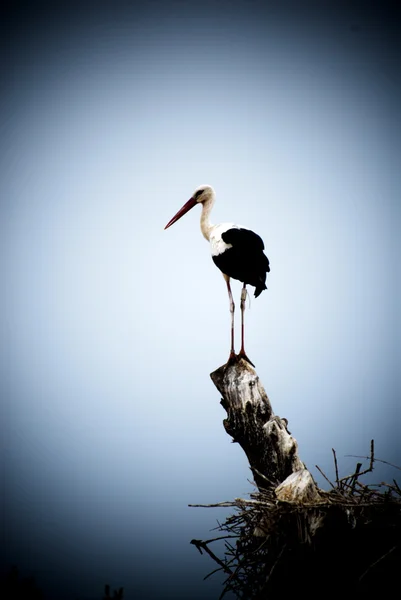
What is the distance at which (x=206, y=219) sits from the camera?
5461mm

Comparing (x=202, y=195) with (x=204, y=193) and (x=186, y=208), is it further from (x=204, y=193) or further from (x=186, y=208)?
(x=186, y=208)

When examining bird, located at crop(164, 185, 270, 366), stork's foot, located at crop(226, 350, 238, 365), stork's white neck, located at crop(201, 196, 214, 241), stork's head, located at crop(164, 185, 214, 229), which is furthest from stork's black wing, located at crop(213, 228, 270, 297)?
stork's head, located at crop(164, 185, 214, 229)

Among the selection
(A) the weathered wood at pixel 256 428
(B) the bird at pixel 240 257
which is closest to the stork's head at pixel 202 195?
(B) the bird at pixel 240 257

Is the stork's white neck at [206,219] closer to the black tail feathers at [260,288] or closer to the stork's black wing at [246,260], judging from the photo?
the stork's black wing at [246,260]

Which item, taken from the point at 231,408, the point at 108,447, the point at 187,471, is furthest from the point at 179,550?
the point at 108,447

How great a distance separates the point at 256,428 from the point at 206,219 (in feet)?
9.80

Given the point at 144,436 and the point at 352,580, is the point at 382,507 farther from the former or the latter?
the point at 144,436

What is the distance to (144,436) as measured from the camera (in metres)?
161

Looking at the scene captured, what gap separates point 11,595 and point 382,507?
3.85m

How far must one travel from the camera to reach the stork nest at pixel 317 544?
253cm

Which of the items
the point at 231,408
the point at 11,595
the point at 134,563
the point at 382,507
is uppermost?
the point at 231,408

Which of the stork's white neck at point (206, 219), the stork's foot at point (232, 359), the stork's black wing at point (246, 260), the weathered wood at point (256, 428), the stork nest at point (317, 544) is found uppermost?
the stork's white neck at point (206, 219)

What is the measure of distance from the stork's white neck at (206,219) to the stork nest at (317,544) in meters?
3.33

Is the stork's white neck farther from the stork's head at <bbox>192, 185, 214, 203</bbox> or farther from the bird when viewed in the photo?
the bird
